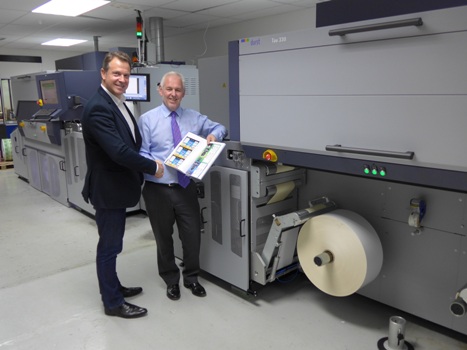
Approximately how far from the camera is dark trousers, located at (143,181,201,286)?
2436 millimetres

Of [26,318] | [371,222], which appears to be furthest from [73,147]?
[371,222]

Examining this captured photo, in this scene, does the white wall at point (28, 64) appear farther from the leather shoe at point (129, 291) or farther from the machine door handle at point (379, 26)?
the machine door handle at point (379, 26)

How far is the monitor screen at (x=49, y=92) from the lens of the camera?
4531 mm

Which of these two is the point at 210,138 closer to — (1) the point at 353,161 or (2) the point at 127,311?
(1) the point at 353,161

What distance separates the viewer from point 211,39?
673 cm

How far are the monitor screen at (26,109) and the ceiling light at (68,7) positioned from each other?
125 centimetres

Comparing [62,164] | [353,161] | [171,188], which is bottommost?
[62,164]

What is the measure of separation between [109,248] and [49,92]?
316 cm

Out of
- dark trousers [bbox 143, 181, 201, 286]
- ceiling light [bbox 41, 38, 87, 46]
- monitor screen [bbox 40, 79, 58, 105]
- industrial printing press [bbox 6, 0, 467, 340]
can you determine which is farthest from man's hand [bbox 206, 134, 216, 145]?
ceiling light [bbox 41, 38, 87, 46]

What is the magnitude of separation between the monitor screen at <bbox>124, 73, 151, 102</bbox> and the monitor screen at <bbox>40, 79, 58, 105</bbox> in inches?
52.1

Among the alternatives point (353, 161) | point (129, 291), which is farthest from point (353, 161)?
point (129, 291)

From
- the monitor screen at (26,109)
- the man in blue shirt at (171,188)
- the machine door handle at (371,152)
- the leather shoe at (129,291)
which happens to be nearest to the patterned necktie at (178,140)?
the man in blue shirt at (171,188)

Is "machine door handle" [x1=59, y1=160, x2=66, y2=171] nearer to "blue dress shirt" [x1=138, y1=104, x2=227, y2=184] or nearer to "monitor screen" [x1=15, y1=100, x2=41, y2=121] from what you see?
"monitor screen" [x1=15, y1=100, x2=41, y2=121]

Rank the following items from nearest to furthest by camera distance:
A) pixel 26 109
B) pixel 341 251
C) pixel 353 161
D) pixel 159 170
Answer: pixel 353 161, pixel 341 251, pixel 159 170, pixel 26 109
